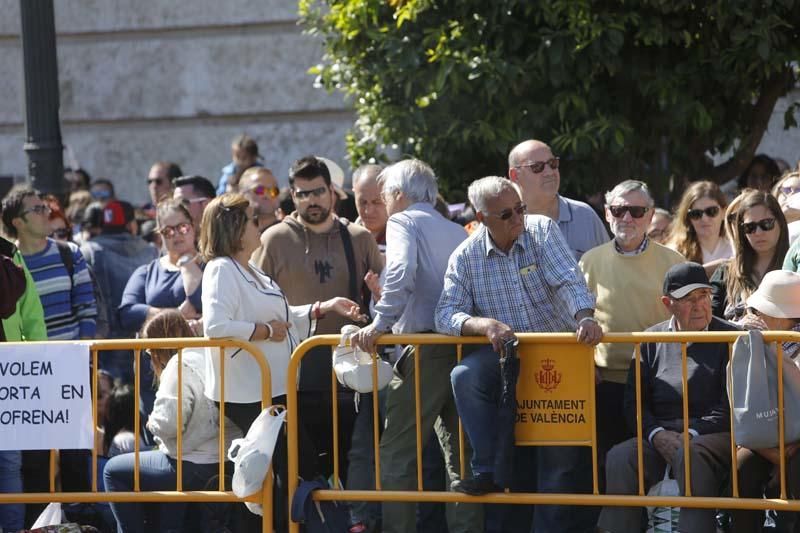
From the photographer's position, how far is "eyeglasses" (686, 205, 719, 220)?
8.26m

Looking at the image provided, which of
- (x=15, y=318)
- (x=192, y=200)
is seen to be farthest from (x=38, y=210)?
(x=192, y=200)

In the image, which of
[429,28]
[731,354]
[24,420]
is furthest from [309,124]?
[731,354]

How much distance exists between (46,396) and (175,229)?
1681 mm

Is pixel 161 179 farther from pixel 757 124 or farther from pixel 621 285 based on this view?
pixel 621 285

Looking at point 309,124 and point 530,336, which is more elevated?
point 309,124

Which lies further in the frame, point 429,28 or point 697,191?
point 429,28

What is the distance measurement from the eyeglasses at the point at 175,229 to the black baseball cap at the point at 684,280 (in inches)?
123

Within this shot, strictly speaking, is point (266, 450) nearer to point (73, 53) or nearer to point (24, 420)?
point (24, 420)

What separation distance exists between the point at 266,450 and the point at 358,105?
4232mm

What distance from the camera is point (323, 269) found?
780 centimetres

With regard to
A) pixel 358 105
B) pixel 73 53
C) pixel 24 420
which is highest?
pixel 73 53

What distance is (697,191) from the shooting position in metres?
8.30

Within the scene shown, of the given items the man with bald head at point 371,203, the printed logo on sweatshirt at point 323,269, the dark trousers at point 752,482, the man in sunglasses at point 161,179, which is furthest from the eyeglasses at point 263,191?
the dark trousers at point 752,482

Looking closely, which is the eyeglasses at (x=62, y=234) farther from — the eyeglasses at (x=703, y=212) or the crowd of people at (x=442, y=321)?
the eyeglasses at (x=703, y=212)
